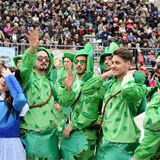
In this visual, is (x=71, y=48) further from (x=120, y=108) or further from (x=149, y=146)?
(x=149, y=146)

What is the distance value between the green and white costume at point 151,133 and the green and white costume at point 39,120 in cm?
149

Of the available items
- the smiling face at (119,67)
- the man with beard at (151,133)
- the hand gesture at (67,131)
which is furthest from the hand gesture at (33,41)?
the man with beard at (151,133)

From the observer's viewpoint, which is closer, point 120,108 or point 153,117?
point 153,117

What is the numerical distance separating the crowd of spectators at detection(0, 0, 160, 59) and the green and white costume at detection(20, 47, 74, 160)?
42.9 ft

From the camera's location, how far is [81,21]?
24.3 metres

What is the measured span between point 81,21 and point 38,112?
19.7m

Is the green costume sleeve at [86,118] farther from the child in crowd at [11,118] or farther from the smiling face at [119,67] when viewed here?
the child in crowd at [11,118]

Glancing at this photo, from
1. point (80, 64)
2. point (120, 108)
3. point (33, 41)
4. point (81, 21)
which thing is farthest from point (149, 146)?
point (81, 21)

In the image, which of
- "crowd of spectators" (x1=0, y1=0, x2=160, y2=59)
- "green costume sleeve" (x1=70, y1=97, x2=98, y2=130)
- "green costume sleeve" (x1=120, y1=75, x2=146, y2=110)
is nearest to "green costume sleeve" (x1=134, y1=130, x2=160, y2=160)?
"green costume sleeve" (x1=120, y1=75, x2=146, y2=110)

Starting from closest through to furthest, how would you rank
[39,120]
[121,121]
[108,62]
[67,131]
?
[121,121] → [39,120] → [67,131] → [108,62]

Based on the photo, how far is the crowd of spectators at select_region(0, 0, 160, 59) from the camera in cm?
2022

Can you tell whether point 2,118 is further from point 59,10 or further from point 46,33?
point 59,10

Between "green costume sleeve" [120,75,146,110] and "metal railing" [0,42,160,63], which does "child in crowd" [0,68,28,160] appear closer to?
"green costume sleeve" [120,75,146,110]

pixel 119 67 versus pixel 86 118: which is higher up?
pixel 119 67
